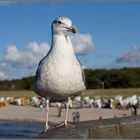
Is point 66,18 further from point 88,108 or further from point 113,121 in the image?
point 88,108

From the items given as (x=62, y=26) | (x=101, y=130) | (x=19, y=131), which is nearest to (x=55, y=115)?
(x=19, y=131)

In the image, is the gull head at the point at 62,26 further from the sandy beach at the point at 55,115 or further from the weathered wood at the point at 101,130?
the sandy beach at the point at 55,115

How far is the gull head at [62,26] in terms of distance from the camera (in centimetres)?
583

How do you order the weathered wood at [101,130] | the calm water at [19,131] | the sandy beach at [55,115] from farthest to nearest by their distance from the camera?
the sandy beach at [55,115], the calm water at [19,131], the weathered wood at [101,130]

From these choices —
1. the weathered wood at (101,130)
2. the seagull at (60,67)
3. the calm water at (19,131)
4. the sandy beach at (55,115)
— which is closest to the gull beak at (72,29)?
the seagull at (60,67)

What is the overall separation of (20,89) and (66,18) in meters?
86.0

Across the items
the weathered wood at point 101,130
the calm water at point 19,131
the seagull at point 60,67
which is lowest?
the weathered wood at point 101,130

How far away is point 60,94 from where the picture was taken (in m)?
6.00

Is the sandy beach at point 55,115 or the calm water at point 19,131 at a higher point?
the sandy beach at point 55,115

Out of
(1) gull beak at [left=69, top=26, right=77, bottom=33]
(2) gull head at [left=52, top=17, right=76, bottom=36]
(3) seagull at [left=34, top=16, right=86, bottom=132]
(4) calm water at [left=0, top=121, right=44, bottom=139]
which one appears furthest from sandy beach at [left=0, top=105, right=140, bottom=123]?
(1) gull beak at [left=69, top=26, right=77, bottom=33]

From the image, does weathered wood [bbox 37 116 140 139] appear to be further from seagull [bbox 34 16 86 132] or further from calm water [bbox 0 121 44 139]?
calm water [bbox 0 121 44 139]

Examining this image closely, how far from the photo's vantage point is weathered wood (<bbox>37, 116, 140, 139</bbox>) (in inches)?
227

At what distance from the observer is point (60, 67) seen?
19.1ft

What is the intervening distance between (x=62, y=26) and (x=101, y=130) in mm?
1541
